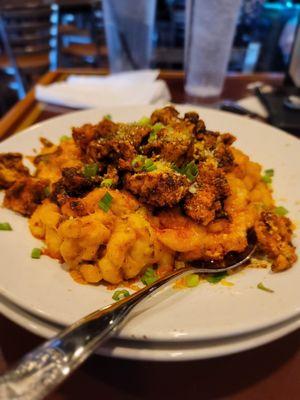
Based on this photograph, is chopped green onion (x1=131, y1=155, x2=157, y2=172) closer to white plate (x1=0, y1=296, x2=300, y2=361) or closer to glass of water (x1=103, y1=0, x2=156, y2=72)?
white plate (x1=0, y1=296, x2=300, y2=361)

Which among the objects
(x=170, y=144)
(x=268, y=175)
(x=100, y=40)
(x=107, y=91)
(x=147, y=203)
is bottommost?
(x=100, y=40)

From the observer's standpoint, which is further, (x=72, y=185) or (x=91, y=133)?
(x=91, y=133)

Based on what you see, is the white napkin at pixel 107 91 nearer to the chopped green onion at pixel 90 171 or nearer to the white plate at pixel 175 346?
the chopped green onion at pixel 90 171

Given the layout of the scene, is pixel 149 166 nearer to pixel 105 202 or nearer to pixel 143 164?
pixel 143 164

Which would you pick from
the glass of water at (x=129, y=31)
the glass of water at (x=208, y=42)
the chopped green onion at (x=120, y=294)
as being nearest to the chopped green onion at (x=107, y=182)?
the chopped green onion at (x=120, y=294)

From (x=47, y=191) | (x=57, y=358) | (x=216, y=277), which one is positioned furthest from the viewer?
(x=47, y=191)

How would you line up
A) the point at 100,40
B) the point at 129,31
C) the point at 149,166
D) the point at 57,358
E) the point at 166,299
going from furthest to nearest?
1. the point at 100,40
2. the point at 129,31
3. the point at 149,166
4. the point at 166,299
5. the point at 57,358

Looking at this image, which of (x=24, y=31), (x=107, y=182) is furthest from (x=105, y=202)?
(x=24, y=31)
